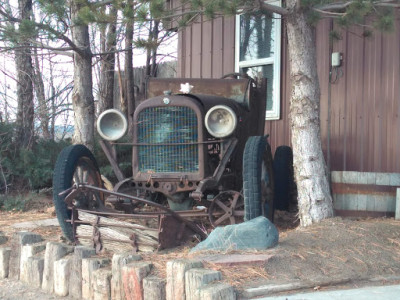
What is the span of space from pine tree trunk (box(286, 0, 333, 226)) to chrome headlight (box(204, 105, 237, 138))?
2.29ft

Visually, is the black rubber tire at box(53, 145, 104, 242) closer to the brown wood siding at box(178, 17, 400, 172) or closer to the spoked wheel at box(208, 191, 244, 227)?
the spoked wheel at box(208, 191, 244, 227)

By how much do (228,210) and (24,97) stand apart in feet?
22.5

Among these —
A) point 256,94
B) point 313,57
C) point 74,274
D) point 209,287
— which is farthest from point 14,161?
point 209,287

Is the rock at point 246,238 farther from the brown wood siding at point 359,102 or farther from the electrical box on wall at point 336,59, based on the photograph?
the electrical box on wall at point 336,59

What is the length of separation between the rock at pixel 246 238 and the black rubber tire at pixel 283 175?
2.70 meters

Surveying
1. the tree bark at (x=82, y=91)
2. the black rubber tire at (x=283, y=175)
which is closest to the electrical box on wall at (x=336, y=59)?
the black rubber tire at (x=283, y=175)

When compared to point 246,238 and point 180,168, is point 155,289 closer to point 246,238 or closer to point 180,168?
point 246,238

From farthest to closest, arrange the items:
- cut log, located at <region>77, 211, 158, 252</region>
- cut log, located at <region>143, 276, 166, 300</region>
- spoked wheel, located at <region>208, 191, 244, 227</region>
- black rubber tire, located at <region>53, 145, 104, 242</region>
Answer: black rubber tire, located at <region>53, 145, 104, 242</region> < spoked wheel, located at <region>208, 191, 244, 227</region> < cut log, located at <region>77, 211, 158, 252</region> < cut log, located at <region>143, 276, 166, 300</region>

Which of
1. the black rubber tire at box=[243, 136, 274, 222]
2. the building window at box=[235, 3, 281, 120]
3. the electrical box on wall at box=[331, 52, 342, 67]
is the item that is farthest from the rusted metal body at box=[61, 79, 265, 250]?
the building window at box=[235, 3, 281, 120]

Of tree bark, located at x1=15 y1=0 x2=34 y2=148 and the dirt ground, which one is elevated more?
tree bark, located at x1=15 y1=0 x2=34 y2=148

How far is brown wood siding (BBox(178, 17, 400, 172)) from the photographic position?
6828 mm

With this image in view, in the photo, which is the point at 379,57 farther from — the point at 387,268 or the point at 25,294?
the point at 25,294

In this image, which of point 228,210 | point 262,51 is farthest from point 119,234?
point 262,51

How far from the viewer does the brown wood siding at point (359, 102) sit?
683 cm
